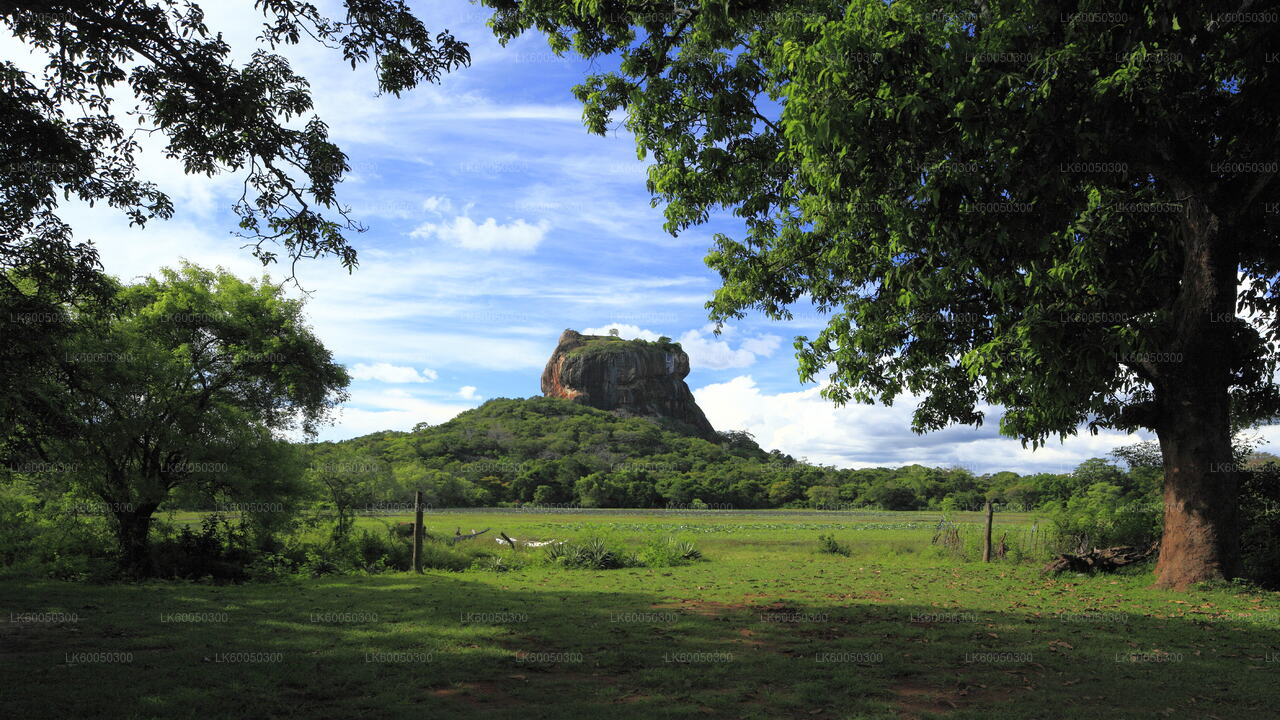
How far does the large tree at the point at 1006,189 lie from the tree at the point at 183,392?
11896 millimetres

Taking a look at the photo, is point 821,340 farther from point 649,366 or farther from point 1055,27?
point 649,366

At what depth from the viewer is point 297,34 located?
380 inches

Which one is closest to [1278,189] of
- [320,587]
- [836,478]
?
[320,587]

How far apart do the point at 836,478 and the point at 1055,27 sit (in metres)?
66.3

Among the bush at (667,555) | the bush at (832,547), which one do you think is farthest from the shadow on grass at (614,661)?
the bush at (832,547)

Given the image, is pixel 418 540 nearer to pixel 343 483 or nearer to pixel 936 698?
pixel 343 483

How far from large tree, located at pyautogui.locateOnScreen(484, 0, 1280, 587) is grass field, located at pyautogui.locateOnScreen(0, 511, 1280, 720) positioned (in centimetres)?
368

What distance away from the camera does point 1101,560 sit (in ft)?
55.8

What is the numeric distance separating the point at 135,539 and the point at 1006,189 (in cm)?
2025

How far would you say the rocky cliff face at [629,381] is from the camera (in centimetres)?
16000

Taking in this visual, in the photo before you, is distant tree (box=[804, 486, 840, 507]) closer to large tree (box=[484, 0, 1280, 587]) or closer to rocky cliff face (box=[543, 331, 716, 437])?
large tree (box=[484, 0, 1280, 587])

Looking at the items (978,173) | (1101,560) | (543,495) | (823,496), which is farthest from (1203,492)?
(543,495)

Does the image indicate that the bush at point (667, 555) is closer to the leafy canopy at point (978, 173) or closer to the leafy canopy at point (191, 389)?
the leafy canopy at point (978, 173)

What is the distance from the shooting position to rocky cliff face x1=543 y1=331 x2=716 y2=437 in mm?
160000
